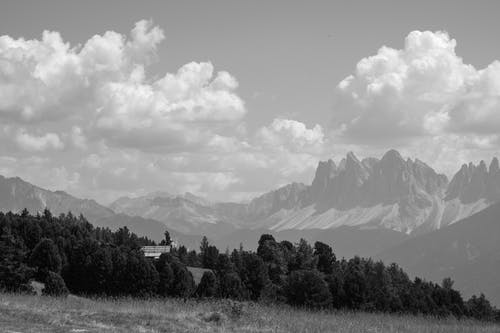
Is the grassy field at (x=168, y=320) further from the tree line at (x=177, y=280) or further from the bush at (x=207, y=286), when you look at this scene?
the bush at (x=207, y=286)

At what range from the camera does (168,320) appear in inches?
1184

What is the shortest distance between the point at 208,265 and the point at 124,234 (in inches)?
1806

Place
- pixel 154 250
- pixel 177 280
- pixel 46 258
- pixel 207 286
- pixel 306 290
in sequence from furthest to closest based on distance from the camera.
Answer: pixel 154 250
pixel 177 280
pixel 207 286
pixel 46 258
pixel 306 290

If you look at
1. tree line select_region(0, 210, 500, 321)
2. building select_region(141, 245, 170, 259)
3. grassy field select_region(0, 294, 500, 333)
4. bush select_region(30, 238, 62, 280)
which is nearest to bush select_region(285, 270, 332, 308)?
tree line select_region(0, 210, 500, 321)

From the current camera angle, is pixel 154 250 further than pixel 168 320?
Yes

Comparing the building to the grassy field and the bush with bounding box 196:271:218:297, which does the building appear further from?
the grassy field

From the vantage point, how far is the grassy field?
27.8 meters

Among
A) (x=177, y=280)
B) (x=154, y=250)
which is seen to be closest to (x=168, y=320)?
(x=177, y=280)

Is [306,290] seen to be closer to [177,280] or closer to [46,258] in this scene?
[177,280]

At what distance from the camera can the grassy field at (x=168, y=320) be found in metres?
27.8

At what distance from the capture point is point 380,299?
86.7m

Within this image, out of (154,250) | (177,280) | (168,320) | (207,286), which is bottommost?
(207,286)

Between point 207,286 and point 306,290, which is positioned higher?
point 306,290

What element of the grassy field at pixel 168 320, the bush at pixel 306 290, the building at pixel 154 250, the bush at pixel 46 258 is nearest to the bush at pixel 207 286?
the bush at pixel 306 290
